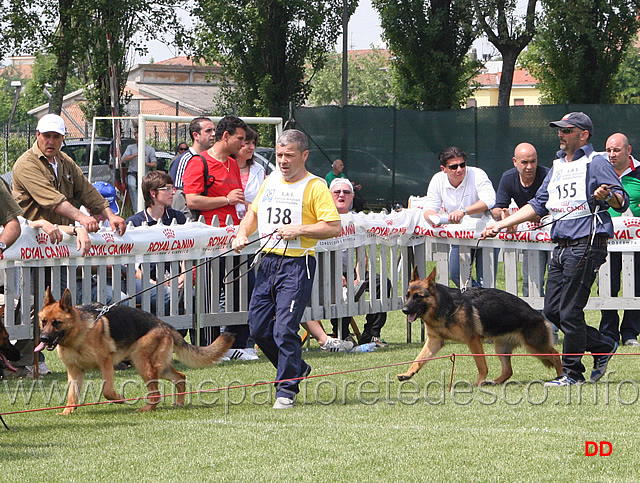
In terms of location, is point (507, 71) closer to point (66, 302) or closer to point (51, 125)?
point (51, 125)

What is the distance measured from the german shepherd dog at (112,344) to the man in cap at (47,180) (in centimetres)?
127

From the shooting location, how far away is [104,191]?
44.9 ft

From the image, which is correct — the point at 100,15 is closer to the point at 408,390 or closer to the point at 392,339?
the point at 392,339

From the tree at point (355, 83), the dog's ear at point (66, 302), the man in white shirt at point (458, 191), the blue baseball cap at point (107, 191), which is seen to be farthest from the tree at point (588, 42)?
the tree at point (355, 83)

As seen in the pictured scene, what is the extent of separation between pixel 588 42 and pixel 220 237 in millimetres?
23405

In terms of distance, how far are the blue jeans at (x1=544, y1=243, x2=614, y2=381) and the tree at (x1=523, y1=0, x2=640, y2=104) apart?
23595 mm

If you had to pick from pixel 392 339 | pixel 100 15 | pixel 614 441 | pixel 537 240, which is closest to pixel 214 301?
pixel 392 339

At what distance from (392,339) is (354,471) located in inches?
248

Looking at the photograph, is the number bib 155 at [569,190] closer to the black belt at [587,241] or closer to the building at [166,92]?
the black belt at [587,241]

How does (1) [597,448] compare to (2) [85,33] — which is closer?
(1) [597,448]

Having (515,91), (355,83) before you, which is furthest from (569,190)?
(355,83)

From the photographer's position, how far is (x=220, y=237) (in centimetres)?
972

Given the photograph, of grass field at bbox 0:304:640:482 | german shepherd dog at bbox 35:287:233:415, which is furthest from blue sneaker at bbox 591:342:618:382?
german shepherd dog at bbox 35:287:233:415

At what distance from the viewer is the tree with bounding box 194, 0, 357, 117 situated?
3231cm
